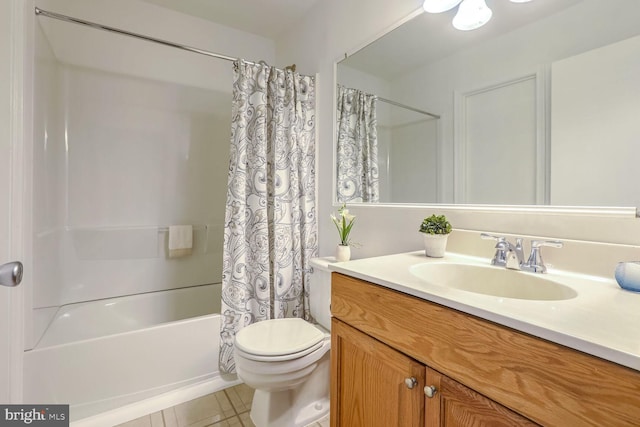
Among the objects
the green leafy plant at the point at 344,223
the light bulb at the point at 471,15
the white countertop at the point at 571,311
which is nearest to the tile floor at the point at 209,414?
the green leafy plant at the point at 344,223

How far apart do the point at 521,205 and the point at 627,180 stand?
26 cm

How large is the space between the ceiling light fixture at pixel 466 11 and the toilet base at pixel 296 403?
163 centimetres

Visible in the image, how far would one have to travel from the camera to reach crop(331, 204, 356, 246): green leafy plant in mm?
1480

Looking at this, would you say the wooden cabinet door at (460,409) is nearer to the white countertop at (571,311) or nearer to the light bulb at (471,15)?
the white countertop at (571,311)

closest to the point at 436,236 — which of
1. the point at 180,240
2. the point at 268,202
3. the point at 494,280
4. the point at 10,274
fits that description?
the point at 494,280

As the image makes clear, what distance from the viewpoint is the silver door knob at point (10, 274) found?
668 millimetres

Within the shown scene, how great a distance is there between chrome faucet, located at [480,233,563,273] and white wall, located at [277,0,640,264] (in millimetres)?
65

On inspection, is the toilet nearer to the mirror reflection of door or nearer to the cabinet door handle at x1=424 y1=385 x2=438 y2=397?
the cabinet door handle at x1=424 y1=385 x2=438 y2=397

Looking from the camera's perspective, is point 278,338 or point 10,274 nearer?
point 10,274

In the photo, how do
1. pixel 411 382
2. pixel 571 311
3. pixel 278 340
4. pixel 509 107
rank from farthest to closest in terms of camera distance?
pixel 278 340 < pixel 509 107 < pixel 411 382 < pixel 571 311

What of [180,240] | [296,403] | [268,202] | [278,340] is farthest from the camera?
[180,240]

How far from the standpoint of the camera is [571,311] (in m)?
0.55

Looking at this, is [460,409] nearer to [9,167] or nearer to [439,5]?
[9,167]

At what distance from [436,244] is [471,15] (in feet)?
3.06
